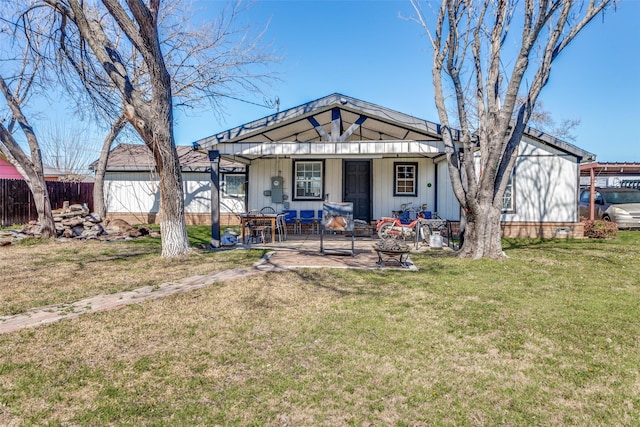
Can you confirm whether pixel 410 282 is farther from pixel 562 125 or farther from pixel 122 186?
pixel 562 125

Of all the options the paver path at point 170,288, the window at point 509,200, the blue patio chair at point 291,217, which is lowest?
the paver path at point 170,288

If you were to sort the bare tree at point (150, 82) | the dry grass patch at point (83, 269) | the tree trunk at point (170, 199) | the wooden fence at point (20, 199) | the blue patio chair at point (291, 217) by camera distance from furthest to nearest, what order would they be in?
the wooden fence at point (20, 199), the blue patio chair at point (291, 217), the tree trunk at point (170, 199), the bare tree at point (150, 82), the dry grass patch at point (83, 269)

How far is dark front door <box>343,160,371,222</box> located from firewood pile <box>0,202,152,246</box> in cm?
658

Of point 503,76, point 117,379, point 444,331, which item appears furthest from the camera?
point 503,76

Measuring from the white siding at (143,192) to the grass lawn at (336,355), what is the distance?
9.83m

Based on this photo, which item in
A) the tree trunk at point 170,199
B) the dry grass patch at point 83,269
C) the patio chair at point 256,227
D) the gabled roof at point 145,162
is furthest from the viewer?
the gabled roof at point 145,162

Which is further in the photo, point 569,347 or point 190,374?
point 569,347

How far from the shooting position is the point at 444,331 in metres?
3.47

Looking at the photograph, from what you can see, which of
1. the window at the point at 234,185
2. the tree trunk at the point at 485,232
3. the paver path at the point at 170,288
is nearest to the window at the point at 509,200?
the tree trunk at the point at 485,232

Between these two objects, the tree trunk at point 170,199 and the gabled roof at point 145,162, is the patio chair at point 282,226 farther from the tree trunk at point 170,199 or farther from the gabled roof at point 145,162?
the gabled roof at point 145,162

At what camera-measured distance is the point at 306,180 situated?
11781 millimetres

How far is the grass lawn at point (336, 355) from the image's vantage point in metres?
2.23

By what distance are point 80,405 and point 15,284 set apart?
3923mm

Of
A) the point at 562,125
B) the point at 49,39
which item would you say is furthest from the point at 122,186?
the point at 562,125
